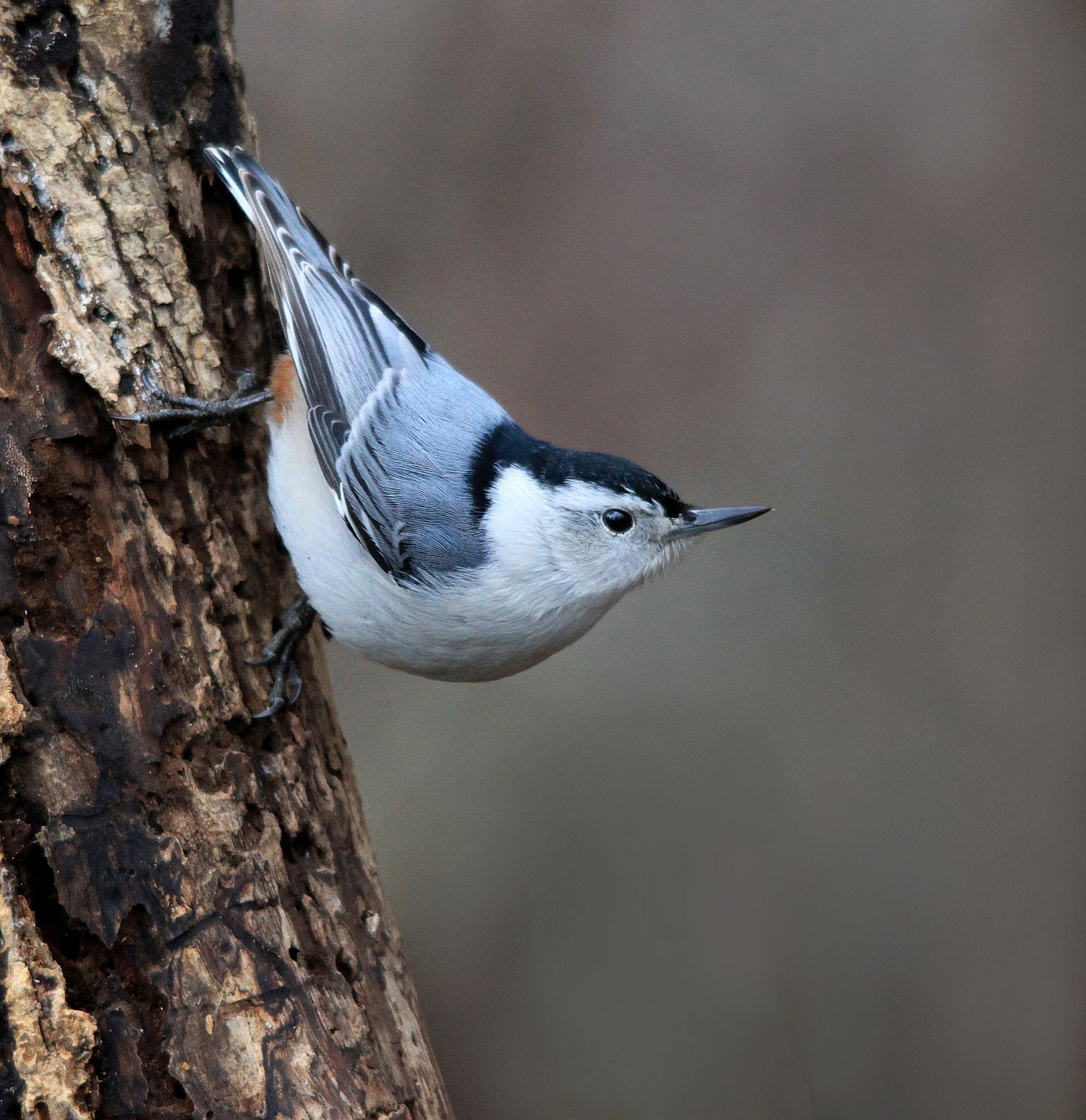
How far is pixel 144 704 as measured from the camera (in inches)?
66.3

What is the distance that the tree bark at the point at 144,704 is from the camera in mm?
1556

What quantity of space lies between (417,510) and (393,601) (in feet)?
0.60

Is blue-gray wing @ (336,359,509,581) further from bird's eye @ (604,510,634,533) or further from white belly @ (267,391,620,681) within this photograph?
bird's eye @ (604,510,634,533)

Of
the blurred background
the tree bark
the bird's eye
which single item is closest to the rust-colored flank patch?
the tree bark

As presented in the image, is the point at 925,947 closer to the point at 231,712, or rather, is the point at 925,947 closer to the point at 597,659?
the point at 597,659

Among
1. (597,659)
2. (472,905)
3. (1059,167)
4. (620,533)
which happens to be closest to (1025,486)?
(1059,167)

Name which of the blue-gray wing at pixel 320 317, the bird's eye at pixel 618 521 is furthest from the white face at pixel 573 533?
the blue-gray wing at pixel 320 317

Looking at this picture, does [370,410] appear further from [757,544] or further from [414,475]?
[757,544]

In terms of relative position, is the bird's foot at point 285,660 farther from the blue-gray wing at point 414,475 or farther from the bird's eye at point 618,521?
the bird's eye at point 618,521

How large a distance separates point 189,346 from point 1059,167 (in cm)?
284

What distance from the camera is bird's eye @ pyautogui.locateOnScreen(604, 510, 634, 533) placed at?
210cm

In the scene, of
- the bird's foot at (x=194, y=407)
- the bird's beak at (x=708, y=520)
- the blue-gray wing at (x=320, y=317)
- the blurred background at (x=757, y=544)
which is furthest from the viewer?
the blurred background at (x=757, y=544)

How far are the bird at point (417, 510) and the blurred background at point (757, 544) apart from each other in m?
1.57

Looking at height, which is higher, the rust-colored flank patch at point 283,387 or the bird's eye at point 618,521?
the rust-colored flank patch at point 283,387
